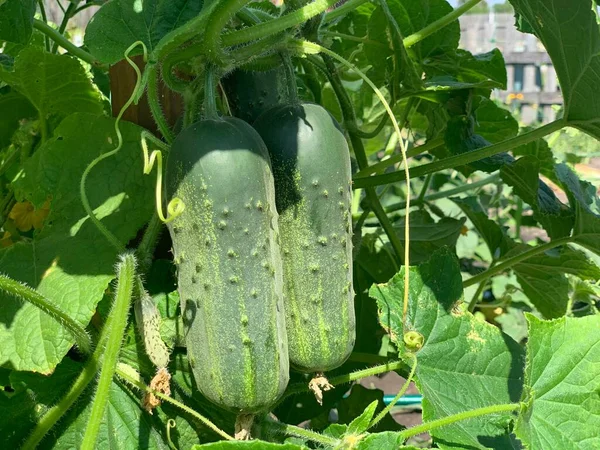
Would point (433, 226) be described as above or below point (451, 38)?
below

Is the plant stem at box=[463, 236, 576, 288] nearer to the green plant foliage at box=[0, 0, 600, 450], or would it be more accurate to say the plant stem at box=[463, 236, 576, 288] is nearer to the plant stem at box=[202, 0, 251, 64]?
the green plant foliage at box=[0, 0, 600, 450]

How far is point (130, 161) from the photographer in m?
1.48

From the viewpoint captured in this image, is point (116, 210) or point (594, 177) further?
point (594, 177)

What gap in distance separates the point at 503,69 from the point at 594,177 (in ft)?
5.71

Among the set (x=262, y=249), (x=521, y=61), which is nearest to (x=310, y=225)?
(x=262, y=249)

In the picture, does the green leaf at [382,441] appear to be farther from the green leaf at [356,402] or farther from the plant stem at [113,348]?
the green leaf at [356,402]

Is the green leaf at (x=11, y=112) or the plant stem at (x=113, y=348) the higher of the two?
the green leaf at (x=11, y=112)

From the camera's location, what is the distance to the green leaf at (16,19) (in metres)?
1.44

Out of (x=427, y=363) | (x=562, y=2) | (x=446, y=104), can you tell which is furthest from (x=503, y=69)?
(x=427, y=363)

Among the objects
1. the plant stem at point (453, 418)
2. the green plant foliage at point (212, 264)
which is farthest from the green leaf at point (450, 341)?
→ the plant stem at point (453, 418)

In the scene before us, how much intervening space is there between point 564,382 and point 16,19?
1.28m

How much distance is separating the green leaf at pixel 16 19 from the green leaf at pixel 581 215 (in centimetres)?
137

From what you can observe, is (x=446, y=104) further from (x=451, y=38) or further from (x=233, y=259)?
(x=233, y=259)

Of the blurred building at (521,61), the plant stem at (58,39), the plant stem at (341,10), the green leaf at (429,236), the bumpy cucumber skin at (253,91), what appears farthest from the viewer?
the blurred building at (521,61)
